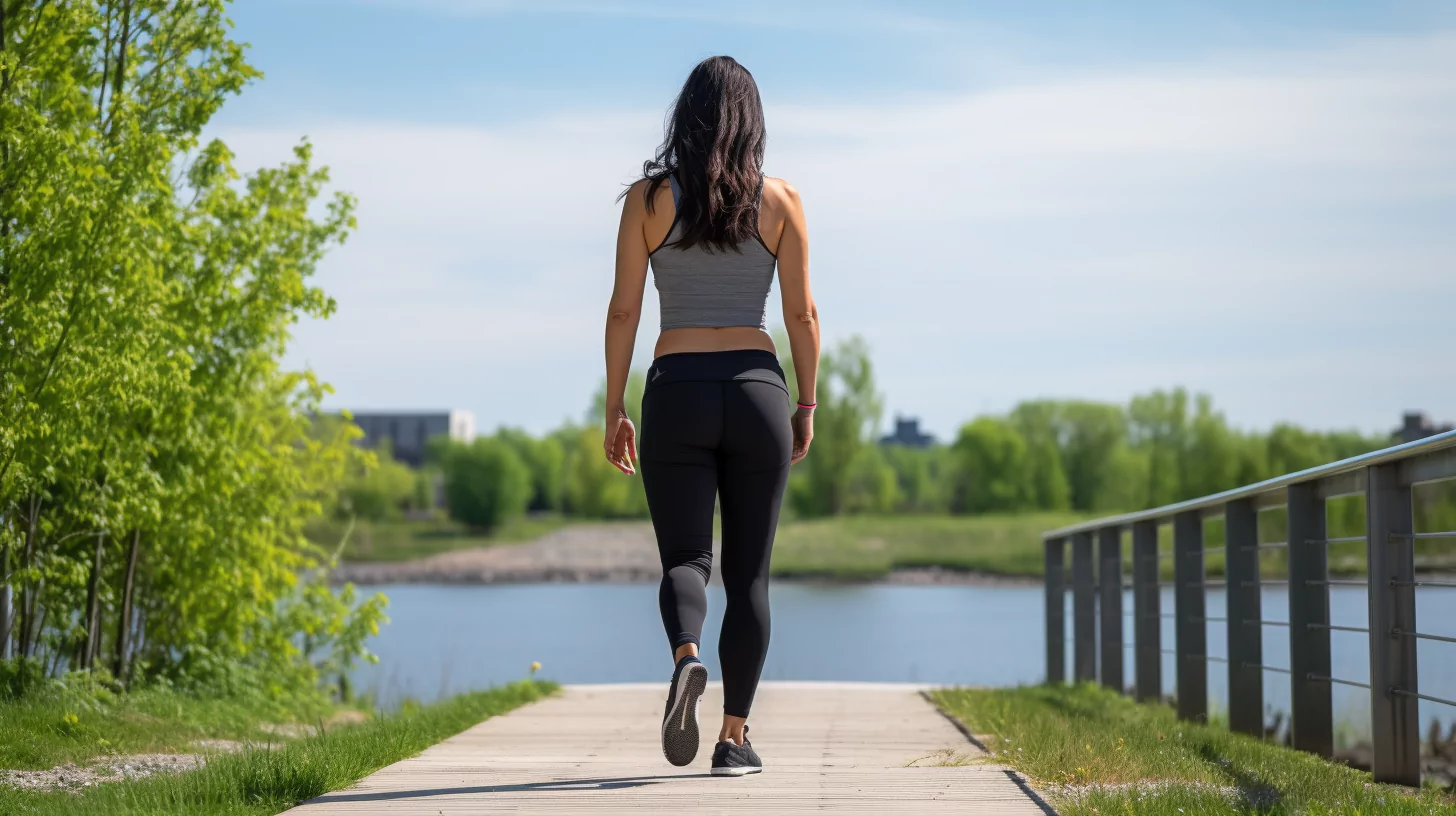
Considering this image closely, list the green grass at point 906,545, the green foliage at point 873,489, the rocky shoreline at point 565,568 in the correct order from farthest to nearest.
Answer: the green foliage at point 873,489 < the green grass at point 906,545 < the rocky shoreline at point 565,568

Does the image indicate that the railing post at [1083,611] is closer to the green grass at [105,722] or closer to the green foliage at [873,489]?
the green grass at [105,722]

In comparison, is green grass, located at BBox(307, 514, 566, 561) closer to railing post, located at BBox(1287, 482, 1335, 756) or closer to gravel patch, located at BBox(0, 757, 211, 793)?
gravel patch, located at BBox(0, 757, 211, 793)

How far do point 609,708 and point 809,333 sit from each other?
3432 mm

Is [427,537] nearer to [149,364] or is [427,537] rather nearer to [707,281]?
[149,364]

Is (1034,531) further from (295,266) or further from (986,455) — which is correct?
(295,266)

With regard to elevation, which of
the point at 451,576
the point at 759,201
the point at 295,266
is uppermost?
the point at 295,266

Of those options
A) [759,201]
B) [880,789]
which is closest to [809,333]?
[759,201]

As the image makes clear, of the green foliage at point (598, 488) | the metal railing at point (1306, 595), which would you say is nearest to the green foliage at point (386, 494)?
the green foliage at point (598, 488)

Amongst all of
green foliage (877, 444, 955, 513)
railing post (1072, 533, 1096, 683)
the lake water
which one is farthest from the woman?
green foliage (877, 444, 955, 513)

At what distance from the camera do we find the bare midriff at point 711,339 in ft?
12.2

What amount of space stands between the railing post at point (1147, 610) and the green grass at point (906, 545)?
154ft

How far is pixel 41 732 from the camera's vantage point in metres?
5.27

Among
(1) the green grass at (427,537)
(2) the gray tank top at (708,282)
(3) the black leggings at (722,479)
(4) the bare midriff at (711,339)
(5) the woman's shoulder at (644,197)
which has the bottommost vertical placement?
(1) the green grass at (427,537)

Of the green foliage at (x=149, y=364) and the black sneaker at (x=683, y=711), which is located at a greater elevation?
the green foliage at (x=149, y=364)
